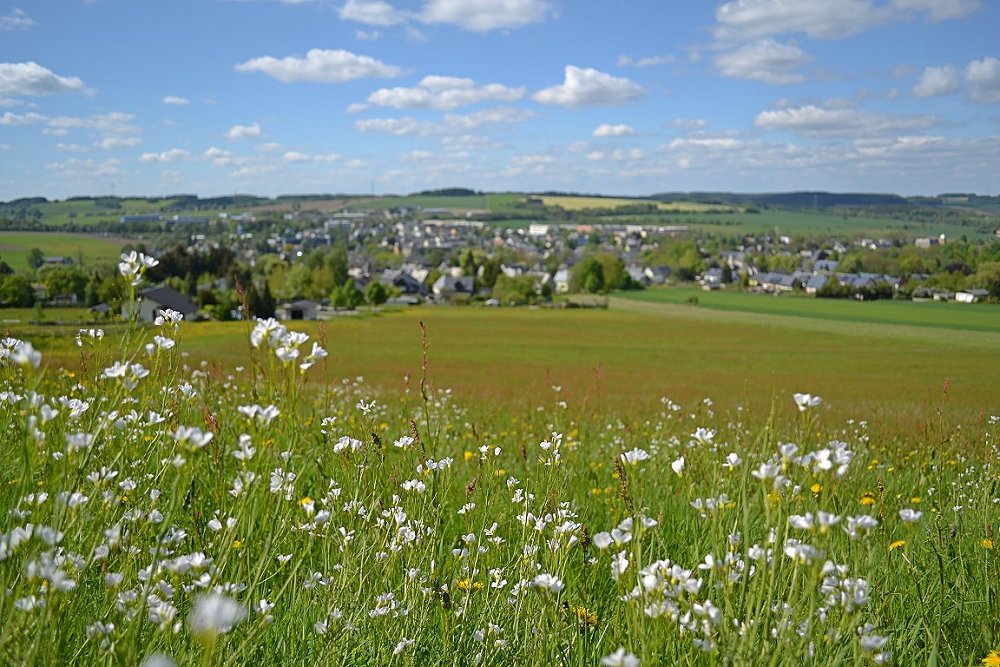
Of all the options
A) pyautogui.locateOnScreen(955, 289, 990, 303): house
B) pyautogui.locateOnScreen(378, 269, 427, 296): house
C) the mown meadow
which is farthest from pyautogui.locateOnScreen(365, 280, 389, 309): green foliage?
the mown meadow

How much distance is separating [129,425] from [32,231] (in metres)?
62.2

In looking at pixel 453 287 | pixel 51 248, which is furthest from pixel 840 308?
pixel 453 287

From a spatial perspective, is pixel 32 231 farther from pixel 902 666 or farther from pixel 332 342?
pixel 902 666

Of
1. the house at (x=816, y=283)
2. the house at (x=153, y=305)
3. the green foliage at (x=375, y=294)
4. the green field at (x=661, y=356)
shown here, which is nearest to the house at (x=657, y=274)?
the green field at (x=661, y=356)

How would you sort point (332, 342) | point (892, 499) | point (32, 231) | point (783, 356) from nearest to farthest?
point (892, 499) → point (783, 356) → point (332, 342) → point (32, 231)

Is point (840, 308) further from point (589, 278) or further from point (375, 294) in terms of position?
point (375, 294)

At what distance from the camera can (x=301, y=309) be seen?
6150cm

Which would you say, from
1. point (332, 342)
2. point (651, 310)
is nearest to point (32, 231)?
point (332, 342)

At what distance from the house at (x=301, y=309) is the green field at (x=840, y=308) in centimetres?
3119

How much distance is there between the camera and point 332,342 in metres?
37.6

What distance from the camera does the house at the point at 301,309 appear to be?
56094 millimetres

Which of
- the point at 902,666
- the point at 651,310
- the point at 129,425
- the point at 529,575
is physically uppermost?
the point at 129,425

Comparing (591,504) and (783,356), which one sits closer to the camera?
(591,504)

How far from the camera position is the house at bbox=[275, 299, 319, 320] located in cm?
5609
